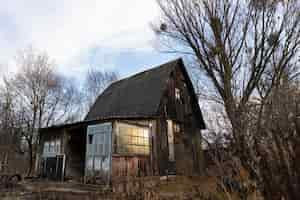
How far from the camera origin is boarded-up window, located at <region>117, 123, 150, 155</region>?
36.1ft

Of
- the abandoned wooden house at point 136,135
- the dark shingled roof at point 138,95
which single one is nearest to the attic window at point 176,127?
the abandoned wooden house at point 136,135

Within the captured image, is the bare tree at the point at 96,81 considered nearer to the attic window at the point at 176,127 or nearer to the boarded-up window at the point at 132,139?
the attic window at the point at 176,127

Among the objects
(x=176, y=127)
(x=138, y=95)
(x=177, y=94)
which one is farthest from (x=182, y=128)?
(x=138, y=95)

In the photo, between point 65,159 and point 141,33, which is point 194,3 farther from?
point 65,159

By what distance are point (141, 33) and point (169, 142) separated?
22.7 feet

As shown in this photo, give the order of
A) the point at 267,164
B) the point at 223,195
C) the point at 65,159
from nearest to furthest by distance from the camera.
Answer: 1. the point at 267,164
2. the point at 223,195
3. the point at 65,159

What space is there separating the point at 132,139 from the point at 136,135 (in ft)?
1.25

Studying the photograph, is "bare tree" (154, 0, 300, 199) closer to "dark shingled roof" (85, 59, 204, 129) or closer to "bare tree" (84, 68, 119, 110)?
"dark shingled roof" (85, 59, 204, 129)

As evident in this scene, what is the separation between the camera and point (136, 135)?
11883mm

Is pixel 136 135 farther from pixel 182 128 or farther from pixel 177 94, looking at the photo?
pixel 177 94

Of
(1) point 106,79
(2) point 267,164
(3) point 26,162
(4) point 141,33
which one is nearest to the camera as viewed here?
(2) point 267,164

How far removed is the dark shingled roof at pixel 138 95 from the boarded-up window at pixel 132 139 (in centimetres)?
88

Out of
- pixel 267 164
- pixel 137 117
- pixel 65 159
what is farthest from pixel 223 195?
pixel 65 159

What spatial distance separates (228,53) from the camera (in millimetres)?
12055
